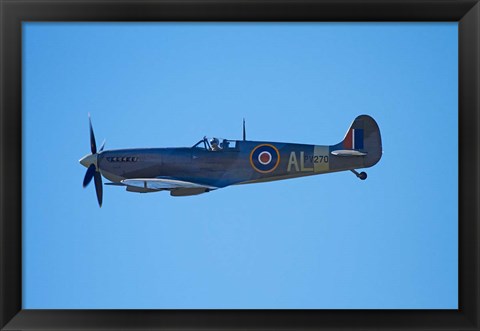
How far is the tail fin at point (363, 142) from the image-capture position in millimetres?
8391

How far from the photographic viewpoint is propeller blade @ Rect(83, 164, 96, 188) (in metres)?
8.61

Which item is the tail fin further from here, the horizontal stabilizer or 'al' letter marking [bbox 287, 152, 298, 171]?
'al' letter marking [bbox 287, 152, 298, 171]

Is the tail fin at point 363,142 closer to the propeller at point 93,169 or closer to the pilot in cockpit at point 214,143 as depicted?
the pilot in cockpit at point 214,143

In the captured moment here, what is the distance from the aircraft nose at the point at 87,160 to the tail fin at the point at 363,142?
→ 3.39 meters

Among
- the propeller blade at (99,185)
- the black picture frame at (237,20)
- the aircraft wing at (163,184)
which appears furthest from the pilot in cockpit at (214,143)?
the black picture frame at (237,20)

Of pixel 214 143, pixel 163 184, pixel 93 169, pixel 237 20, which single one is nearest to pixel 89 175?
pixel 93 169

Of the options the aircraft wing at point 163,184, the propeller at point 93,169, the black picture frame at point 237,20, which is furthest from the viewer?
the propeller at point 93,169

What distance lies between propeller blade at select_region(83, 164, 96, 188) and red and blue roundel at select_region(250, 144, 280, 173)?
2266 millimetres

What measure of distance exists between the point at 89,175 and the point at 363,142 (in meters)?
3.79

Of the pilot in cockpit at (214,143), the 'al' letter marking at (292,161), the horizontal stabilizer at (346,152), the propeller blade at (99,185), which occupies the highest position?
the pilot in cockpit at (214,143)

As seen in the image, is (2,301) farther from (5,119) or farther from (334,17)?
(334,17)

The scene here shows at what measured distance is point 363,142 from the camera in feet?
27.9

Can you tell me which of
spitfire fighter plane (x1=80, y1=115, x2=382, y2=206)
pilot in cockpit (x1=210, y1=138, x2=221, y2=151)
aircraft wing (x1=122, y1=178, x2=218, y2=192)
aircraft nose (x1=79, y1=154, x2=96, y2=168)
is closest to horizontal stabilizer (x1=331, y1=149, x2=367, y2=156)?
spitfire fighter plane (x1=80, y1=115, x2=382, y2=206)

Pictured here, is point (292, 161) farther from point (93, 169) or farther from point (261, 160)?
point (93, 169)
